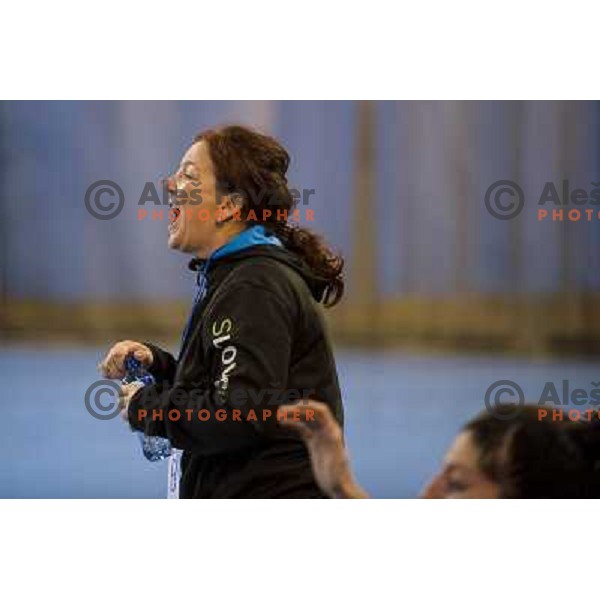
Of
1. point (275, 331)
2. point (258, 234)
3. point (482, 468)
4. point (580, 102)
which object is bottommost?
point (482, 468)

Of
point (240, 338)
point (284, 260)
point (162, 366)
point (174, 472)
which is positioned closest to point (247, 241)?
point (284, 260)

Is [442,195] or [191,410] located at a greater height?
[442,195]

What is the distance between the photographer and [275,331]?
1.84 metres

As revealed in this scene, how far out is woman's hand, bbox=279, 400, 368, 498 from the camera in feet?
6.16

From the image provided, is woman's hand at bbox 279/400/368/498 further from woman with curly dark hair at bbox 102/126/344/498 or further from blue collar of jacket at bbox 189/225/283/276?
blue collar of jacket at bbox 189/225/283/276

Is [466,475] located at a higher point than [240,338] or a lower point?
lower

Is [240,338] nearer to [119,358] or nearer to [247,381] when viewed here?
[247,381]

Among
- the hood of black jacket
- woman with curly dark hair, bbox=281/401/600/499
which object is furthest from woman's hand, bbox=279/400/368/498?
the hood of black jacket

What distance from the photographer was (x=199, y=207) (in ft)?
6.82

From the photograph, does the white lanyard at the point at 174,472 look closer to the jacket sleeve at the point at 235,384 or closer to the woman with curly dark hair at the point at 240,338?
the woman with curly dark hair at the point at 240,338

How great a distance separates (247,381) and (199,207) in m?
0.42

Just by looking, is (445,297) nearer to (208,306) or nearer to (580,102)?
(580,102)

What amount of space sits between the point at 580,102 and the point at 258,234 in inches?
48.6
